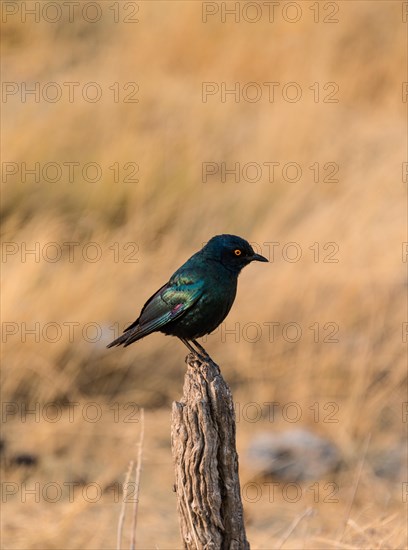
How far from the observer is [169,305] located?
3492mm

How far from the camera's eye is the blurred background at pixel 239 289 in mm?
6215

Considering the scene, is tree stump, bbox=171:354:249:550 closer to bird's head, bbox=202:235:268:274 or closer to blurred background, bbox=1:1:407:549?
bird's head, bbox=202:235:268:274

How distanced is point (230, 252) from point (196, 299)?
0.23 m

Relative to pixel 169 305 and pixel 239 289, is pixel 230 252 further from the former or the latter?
pixel 239 289

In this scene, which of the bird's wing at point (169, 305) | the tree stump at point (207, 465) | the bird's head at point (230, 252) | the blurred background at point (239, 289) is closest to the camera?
the tree stump at point (207, 465)

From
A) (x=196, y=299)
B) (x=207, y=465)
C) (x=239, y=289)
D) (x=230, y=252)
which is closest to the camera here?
(x=207, y=465)

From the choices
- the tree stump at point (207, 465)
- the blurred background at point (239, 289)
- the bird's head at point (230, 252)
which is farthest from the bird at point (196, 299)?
the blurred background at point (239, 289)

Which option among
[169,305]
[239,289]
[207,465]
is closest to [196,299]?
[169,305]

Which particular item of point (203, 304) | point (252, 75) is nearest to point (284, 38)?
point (252, 75)

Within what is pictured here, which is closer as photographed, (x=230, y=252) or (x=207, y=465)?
(x=207, y=465)

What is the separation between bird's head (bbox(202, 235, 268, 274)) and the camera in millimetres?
3584

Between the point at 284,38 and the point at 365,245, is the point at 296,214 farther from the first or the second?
the point at 284,38

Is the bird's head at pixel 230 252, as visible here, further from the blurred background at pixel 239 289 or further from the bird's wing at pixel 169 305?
the blurred background at pixel 239 289

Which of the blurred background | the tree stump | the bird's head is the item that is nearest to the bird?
the bird's head
